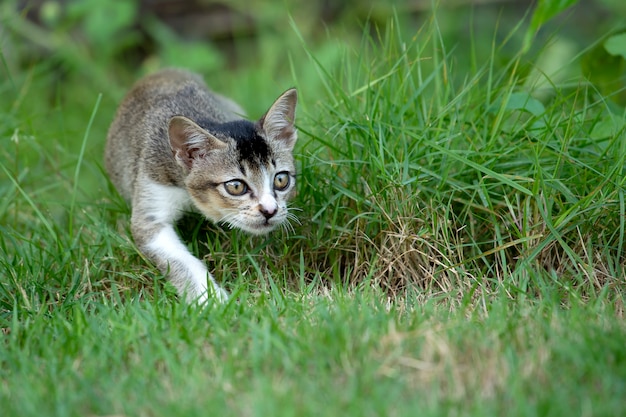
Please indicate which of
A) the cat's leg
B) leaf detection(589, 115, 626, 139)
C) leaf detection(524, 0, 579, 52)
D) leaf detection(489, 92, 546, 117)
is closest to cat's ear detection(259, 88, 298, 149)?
the cat's leg

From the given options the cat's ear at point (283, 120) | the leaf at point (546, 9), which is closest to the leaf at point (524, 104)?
the leaf at point (546, 9)

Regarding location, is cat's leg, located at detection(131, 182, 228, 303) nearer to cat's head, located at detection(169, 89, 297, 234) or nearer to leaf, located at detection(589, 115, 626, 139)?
cat's head, located at detection(169, 89, 297, 234)

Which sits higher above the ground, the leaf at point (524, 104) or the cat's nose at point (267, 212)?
the leaf at point (524, 104)

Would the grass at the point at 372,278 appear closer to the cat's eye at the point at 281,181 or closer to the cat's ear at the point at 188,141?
the cat's eye at the point at 281,181

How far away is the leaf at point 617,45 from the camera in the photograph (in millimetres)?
4473

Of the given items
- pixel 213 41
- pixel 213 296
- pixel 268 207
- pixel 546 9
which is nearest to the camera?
pixel 213 296

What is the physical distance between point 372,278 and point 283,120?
1076 mm

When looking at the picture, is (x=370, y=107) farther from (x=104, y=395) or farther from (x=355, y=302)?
(x=104, y=395)

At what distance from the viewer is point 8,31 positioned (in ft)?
21.2

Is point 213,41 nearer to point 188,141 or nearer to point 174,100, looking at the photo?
point 174,100

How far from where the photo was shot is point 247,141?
4.25 meters

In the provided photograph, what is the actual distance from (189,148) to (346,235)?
1045mm

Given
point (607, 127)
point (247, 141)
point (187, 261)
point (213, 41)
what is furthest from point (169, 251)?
point (213, 41)

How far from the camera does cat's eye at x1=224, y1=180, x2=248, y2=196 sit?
4.23m
